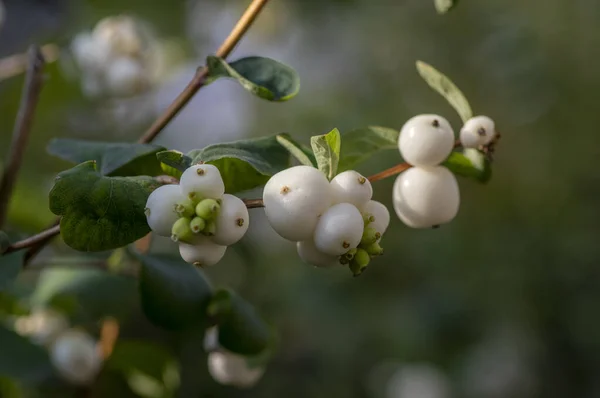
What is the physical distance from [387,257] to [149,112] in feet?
4.81

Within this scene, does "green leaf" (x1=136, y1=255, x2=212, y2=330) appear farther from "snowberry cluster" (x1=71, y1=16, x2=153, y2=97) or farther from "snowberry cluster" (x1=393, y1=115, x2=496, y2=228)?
"snowberry cluster" (x1=71, y1=16, x2=153, y2=97)

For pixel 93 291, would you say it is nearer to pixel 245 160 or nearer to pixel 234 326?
pixel 234 326

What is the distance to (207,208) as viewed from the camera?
33 centimetres

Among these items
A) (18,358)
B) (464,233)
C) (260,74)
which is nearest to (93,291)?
(18,358)

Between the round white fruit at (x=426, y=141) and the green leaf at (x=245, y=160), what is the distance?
0.27ft

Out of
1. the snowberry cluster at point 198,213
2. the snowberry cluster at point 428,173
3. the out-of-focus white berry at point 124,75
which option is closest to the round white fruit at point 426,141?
the snowberry cluster at point 428,173

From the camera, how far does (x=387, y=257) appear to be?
2.92 meters

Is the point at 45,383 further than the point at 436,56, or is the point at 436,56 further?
the point at 436,56

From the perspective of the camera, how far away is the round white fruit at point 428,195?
44 centimetres

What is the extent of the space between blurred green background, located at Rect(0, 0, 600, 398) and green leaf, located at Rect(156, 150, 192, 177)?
73.1 inches

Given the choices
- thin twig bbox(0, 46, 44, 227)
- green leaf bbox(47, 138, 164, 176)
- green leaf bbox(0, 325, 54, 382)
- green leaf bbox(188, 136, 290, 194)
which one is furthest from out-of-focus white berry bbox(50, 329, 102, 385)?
green leaf bbox(188, 136, 290, 194)

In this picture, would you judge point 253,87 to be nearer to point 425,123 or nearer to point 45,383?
point 425,123

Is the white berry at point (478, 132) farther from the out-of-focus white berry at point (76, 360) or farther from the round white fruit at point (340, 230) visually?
the out-of-focus white berry at point (76, 360)

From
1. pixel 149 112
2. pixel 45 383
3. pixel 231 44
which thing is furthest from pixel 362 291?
pixel 231 44
